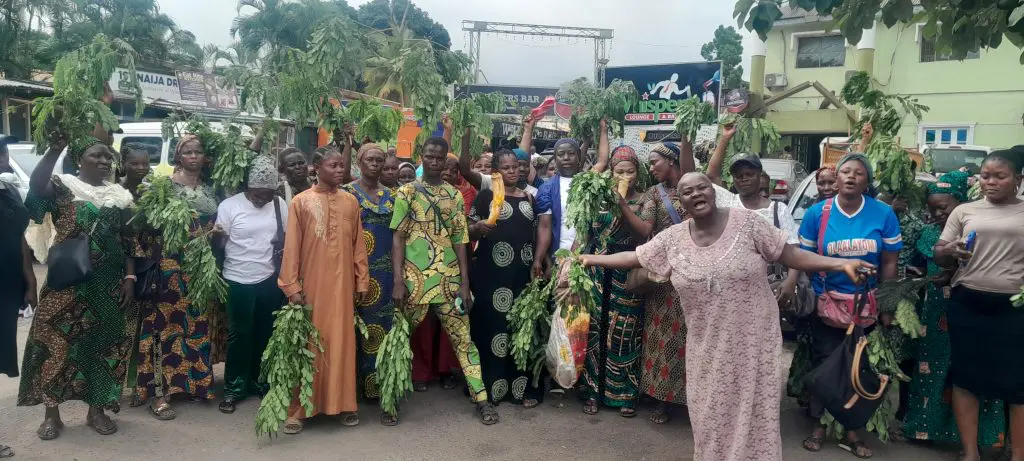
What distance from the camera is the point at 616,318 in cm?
500

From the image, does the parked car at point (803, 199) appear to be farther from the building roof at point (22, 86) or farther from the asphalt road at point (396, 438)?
the building roof at point (22, 86)

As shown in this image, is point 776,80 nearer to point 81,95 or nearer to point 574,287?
point 574,287

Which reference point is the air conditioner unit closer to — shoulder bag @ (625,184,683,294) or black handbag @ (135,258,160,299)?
shoulder bag @ (625,184,683,294)

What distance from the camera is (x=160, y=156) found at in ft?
38.2

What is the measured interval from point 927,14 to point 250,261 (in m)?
5.02

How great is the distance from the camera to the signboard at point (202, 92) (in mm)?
21422

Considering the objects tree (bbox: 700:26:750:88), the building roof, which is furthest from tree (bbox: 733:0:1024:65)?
tree (bbox: 700:26:750:88)

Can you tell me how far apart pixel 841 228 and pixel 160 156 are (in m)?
10.7

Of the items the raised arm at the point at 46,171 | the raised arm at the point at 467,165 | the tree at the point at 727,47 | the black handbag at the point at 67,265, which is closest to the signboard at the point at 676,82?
the raised arm at the point at 467,165

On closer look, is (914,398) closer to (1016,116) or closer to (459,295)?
(459,295)

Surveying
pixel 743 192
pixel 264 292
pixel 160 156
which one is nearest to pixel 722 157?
pixel 743 192

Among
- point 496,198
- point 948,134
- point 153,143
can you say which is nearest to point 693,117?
point 496,198

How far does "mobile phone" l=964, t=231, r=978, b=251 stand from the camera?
4.07m

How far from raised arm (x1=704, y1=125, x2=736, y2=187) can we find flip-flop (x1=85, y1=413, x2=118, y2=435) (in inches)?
160
